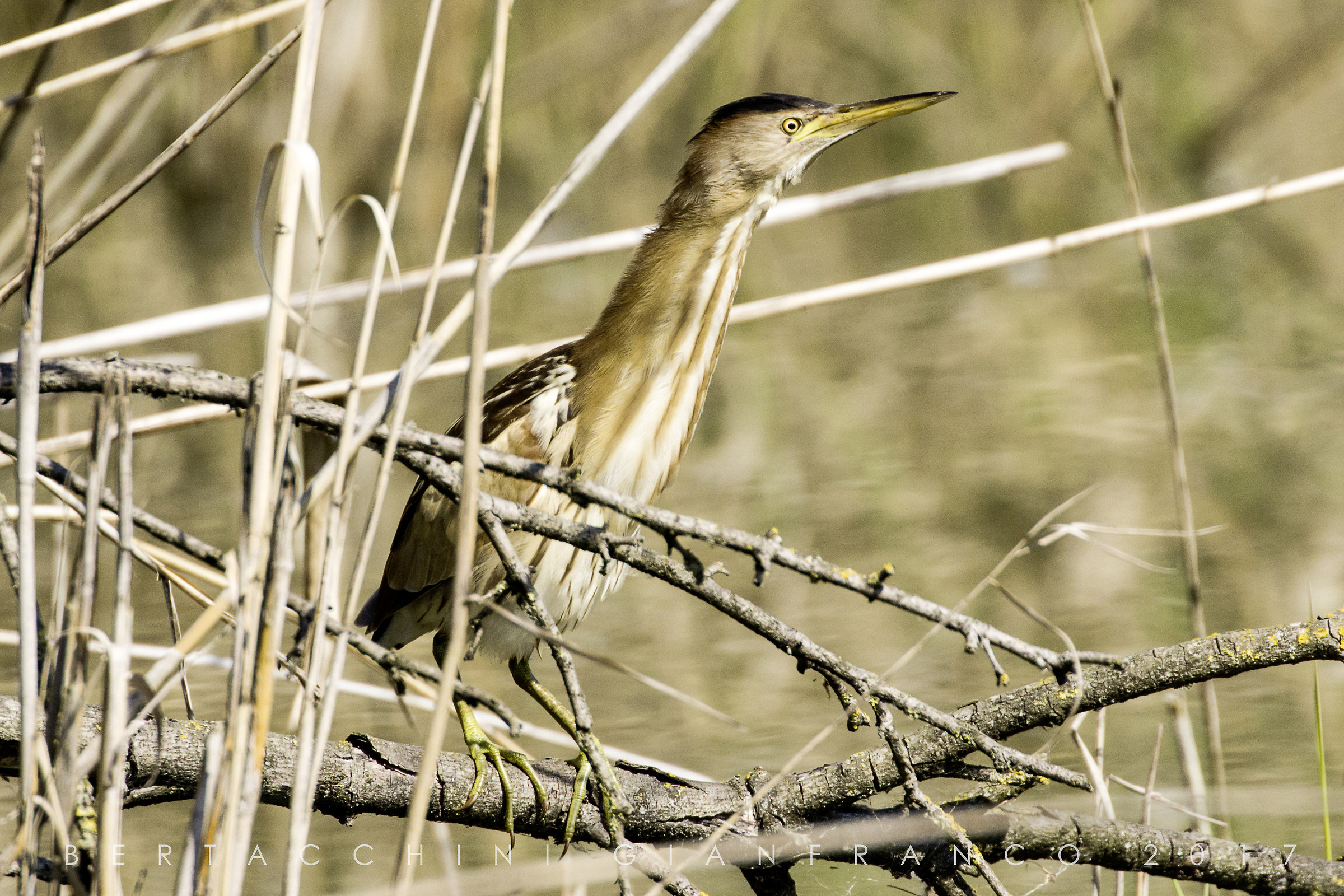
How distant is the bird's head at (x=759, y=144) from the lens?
2090 millimetres

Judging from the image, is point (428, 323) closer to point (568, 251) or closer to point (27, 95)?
point (568, 251)

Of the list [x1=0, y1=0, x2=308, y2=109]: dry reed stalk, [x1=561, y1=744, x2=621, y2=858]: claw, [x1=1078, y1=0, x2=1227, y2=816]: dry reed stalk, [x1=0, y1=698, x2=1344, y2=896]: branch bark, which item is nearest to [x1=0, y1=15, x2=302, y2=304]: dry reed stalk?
[x1=0, y1=0, x2=308, y2=109]: dry reed stalk

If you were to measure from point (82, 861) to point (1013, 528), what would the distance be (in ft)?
8.22

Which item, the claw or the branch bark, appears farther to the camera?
the claw

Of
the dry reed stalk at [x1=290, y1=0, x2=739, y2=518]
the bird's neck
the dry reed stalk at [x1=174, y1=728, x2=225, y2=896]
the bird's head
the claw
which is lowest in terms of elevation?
the dry reed stalk at [x1=174, y1=728, x2=225, y2=896]

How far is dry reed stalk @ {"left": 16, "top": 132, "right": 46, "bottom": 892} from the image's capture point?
1.11 meters

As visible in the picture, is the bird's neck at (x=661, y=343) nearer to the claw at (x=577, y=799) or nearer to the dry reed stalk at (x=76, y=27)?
the claw at (x=577, y=799)

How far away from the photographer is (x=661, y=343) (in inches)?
79.5

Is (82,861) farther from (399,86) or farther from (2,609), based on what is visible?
(399,86)

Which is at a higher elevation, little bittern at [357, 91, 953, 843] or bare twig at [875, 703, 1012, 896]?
little bittern at [357, 91, 953, 843]

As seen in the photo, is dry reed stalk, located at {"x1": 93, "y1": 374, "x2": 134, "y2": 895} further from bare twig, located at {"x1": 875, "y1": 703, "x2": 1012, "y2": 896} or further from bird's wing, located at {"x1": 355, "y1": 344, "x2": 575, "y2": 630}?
bird's wing, located at {"x1": 355, "y1": 344, "x2": 575, "y2": 630}

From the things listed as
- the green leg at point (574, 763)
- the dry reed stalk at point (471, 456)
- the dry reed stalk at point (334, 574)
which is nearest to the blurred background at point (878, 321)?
the green leg at point (574, 763)

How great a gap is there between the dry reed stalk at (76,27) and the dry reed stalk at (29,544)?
0.30 meters

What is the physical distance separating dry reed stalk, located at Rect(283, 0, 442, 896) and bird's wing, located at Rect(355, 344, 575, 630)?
0.77 metres
